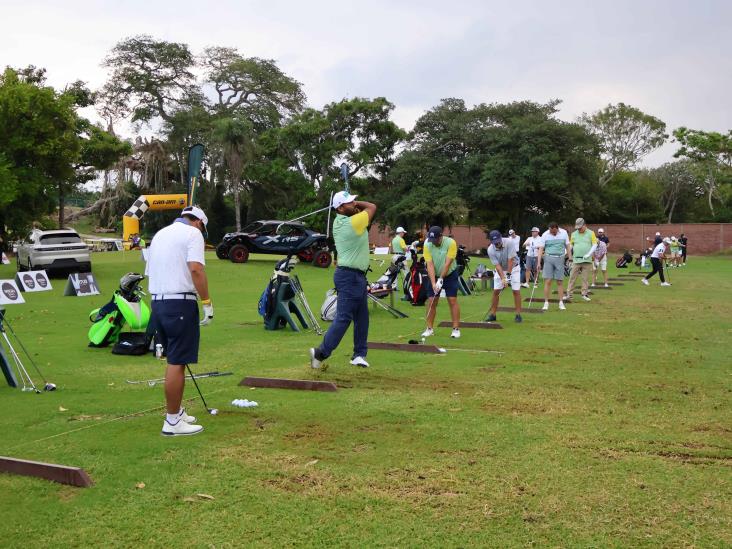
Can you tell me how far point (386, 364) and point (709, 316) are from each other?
9085 mm

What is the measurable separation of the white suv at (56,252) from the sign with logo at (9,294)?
23.5ft

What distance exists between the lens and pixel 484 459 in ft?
16.9

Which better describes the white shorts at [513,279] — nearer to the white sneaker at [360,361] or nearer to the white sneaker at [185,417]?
the white sneaker at [360,361]

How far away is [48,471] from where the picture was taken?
15.5 ft

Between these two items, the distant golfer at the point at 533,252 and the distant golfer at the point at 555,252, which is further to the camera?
the distant golfer at the point at 533,252

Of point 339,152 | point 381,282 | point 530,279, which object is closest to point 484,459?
point 381,282

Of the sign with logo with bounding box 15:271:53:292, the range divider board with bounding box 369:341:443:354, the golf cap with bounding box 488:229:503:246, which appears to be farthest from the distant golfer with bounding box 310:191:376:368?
the sign with logo with bounding box 15:271:53:292

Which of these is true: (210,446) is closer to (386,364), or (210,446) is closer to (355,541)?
(355,541)

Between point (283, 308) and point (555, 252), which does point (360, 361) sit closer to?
point (283, 308)

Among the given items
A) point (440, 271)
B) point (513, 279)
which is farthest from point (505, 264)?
point (440, 271)

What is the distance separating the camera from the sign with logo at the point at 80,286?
1950 centimetres

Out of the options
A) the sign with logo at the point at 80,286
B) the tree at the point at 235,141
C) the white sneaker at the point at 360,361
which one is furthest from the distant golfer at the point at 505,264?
the tree at the point at 235,141

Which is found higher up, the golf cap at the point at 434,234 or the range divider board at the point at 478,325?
the golf cap at the point at 434,234

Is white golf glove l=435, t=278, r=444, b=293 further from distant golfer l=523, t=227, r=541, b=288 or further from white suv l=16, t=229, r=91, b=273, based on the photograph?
white suv l=16, t=229, r=91, b=273
